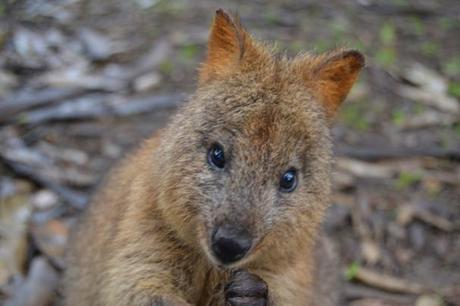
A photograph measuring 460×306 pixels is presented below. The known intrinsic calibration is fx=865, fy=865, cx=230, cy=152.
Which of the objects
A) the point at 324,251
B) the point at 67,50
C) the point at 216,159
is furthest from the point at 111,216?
the point at 67,50

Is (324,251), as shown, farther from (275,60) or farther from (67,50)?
(67,50)

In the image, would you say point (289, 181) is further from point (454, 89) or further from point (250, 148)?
point (454, 89)

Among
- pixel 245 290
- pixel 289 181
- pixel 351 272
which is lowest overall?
pixel 351 272

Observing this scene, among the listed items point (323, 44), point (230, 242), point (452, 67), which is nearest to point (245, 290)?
point (230, 242)

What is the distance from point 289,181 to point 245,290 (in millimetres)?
594

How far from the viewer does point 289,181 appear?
428cm

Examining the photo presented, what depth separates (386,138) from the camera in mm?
7852

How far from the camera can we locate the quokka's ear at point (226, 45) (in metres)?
4.55

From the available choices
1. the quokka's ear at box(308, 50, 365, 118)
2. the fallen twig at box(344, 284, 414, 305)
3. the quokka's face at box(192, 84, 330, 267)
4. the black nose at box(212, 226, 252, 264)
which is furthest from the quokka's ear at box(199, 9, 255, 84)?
the fallen twig at box(344, 284, 414, 305)

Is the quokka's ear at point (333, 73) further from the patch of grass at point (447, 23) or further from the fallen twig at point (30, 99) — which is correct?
the patch of grass at point (447, 23)

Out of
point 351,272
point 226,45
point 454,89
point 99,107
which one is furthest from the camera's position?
point 454,89

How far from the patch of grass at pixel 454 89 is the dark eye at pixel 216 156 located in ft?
15.8

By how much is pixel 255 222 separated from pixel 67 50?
14.3ft

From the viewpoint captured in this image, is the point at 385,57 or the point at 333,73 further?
the point at 385,57
